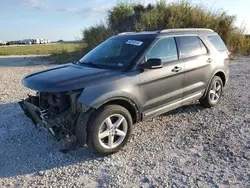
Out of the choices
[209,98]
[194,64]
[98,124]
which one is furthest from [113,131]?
[209,98]

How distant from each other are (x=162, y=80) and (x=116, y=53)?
0.98 m

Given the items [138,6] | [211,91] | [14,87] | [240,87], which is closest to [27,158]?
[211,91]

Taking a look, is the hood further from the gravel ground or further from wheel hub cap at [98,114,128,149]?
the gravel ground

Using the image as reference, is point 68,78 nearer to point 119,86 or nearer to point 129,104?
point 119,86

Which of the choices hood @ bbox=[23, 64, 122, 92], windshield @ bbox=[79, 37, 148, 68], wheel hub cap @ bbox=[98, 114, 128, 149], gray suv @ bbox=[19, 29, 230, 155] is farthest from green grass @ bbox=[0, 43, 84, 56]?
wheel hub cap @ bbox=[98, 114, 128, 149]

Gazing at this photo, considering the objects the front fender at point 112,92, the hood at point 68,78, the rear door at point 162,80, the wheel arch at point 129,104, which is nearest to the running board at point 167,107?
the rear door at point 162,80

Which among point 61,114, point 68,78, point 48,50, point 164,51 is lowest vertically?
point 61,114

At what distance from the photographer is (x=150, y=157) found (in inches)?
143

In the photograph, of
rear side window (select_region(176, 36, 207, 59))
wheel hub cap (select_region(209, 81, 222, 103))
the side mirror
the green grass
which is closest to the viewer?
the side mirror

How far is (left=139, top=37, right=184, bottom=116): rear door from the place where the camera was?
161 inches

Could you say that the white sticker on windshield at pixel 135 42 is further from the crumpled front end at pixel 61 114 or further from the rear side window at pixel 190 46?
the crumpled front end at pixel 61 114

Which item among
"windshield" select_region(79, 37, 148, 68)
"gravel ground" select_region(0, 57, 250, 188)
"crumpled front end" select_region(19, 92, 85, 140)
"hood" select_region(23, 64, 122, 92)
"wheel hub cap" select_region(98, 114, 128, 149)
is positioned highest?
"windshield" select_region(79, 37, 148, 68)

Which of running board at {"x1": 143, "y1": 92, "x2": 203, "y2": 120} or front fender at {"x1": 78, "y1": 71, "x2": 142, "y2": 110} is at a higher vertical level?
front fender at {"x1": 78, "y1": 71, "x2": 142, "y2": 110}

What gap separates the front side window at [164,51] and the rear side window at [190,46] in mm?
189
